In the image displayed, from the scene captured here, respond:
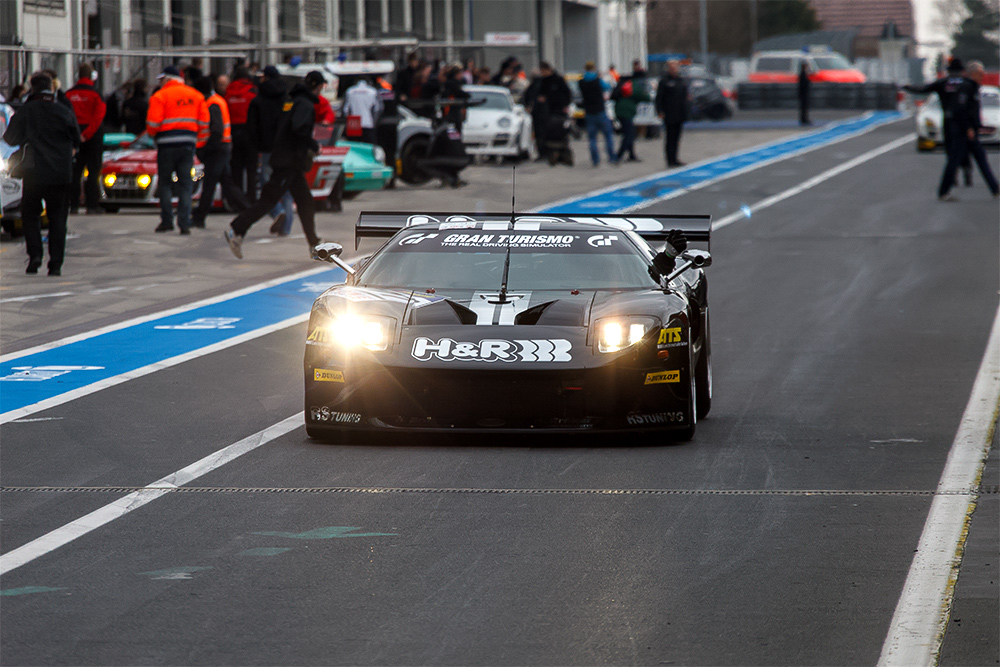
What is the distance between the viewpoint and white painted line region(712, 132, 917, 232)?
841 inches

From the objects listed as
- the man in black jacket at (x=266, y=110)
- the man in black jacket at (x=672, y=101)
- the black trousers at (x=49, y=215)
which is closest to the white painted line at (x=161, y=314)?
the black trousers at (x=49, y=215)

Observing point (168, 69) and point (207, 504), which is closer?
point (207, 504)

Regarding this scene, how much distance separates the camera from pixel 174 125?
60.3 ft

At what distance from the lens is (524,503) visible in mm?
6598

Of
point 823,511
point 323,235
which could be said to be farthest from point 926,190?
point 823,511

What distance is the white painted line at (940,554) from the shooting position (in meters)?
4.73

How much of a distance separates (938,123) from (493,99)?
8770mm

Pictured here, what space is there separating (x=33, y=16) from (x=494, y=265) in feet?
64.6

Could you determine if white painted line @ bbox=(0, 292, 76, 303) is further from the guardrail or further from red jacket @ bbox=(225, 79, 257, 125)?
the guardrail

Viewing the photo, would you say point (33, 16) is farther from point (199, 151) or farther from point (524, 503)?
point (524, 503)

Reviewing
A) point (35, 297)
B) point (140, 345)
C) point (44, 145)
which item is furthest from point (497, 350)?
point (44, 145)

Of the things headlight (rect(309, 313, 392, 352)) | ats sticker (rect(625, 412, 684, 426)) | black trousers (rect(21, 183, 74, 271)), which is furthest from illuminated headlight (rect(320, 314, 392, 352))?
black trousers (rect(21, 183, 74, 271))

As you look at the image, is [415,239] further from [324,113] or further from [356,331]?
[324,113]

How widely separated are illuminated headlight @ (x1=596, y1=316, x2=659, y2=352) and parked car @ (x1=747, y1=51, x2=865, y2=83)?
48.2 metres
